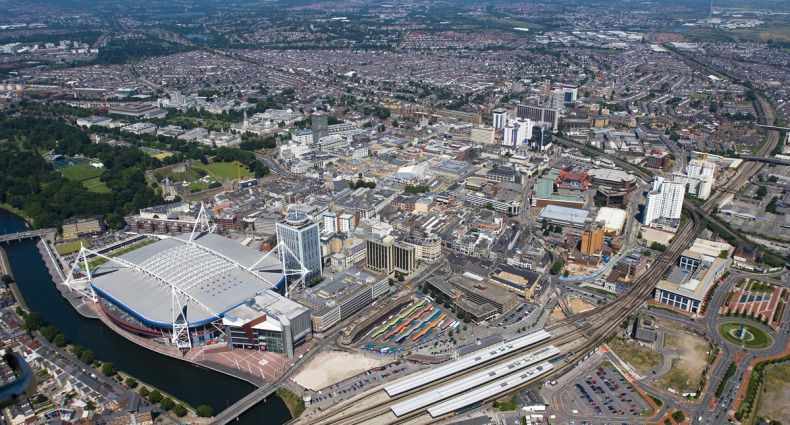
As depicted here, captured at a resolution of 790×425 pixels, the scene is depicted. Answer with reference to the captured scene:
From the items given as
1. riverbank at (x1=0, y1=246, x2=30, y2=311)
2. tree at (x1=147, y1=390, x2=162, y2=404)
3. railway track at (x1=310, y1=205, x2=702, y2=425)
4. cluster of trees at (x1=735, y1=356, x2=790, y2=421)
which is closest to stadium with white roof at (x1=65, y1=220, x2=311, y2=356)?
riverbank at (x1=0, y1=246, x2=30, y2=311)

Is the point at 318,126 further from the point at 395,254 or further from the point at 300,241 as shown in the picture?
the point at 300,241

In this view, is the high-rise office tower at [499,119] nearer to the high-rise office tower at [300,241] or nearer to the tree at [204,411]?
the high-rise office tower at [300,241]

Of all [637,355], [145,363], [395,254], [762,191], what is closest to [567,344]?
[637,355]

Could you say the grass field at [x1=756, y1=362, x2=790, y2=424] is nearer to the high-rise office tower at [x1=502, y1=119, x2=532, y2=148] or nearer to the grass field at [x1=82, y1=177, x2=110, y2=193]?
the high-rise office tower at [x1=502, y1=119, x2=532, y2=148]

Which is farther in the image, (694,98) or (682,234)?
(694,98)

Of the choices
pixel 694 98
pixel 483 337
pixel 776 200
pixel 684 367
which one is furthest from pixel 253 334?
pixel 694 98

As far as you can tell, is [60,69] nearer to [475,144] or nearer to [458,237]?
[475,144]
